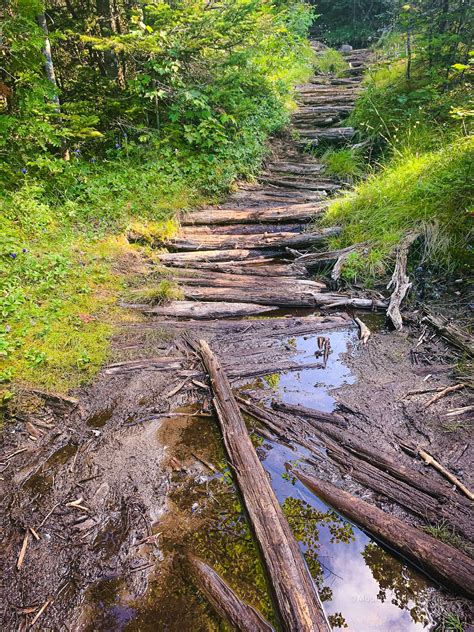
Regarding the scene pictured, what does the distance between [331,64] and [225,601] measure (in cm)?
1798

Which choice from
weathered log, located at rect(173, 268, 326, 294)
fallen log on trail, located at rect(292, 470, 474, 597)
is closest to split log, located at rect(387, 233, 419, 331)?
weathered log, located at rect(173, 268, 326, 294)

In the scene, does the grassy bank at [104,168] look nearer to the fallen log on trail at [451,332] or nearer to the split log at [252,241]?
the split log at [252,241]

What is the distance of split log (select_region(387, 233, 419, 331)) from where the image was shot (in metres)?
4.59

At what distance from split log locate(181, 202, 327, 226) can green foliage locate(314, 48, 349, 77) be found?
35.0ft

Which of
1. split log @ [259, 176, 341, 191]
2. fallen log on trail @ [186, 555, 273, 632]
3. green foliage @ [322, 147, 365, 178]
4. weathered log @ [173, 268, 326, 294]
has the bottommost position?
fallen log on trail @ [186, 555, 273, 632]

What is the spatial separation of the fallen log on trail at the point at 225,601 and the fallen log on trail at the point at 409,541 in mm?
871

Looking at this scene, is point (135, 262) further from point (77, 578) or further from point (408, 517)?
point (408, 517)

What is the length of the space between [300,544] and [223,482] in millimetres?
678

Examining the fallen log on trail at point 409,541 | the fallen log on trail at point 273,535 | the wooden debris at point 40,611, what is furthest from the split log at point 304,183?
the wooden debris at point 40,611

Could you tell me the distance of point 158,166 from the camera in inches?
286

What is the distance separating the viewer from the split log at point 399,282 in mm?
4594

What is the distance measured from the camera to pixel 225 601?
2170 mm

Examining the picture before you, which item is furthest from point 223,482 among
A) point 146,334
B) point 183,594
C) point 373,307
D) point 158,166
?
point 158,166

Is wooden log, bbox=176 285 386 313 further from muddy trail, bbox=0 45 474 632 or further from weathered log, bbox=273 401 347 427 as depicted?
weathered log, bbox=273 401 347 427
